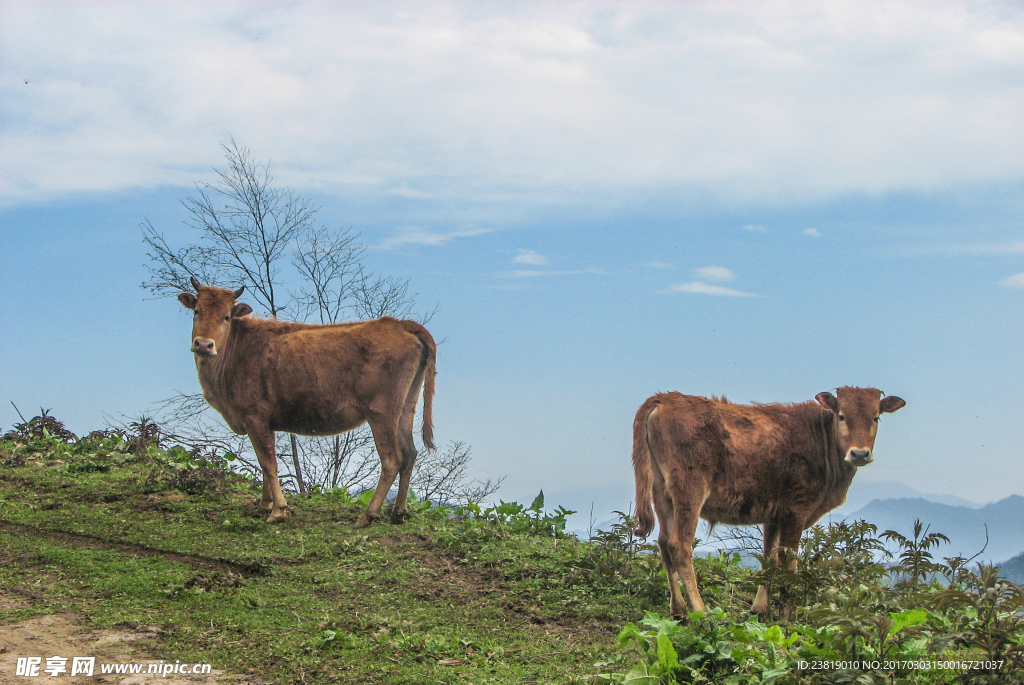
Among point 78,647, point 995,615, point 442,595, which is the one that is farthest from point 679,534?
point 78,647

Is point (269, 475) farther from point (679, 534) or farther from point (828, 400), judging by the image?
point (828, 400)

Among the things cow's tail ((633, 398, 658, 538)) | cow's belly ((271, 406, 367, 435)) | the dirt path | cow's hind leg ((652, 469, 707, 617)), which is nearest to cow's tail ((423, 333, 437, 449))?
cow's belly ((271, 406, 367, 435))

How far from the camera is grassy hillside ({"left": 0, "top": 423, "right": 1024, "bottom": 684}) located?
228 inches

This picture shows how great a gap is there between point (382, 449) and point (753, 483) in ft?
16.2

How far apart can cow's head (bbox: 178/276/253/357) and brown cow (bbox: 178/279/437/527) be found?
0.01m

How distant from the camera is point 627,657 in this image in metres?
6.70

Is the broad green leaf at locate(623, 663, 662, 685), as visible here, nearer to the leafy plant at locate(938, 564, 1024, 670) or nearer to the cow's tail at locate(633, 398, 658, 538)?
the leafy plant at locate(938, 564, 1024, 670)

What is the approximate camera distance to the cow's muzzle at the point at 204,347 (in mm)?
10930

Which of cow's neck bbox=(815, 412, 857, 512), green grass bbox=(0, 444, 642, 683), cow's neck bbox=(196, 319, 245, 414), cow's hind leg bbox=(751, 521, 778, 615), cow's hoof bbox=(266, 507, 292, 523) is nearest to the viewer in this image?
green grass bbox=(0, 444, 642, 683)

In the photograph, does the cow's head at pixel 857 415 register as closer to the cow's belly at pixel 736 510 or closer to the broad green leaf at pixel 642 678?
the cow's belly at pixel 736 510

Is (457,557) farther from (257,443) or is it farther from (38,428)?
(38,428)

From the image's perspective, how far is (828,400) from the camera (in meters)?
8.67

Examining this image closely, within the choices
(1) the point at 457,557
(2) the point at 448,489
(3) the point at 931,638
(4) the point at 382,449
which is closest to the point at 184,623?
(1) the point at 457,557

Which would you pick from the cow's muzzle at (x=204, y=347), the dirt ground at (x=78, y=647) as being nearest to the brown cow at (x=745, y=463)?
the dirt ground at (x=78, y=647)
